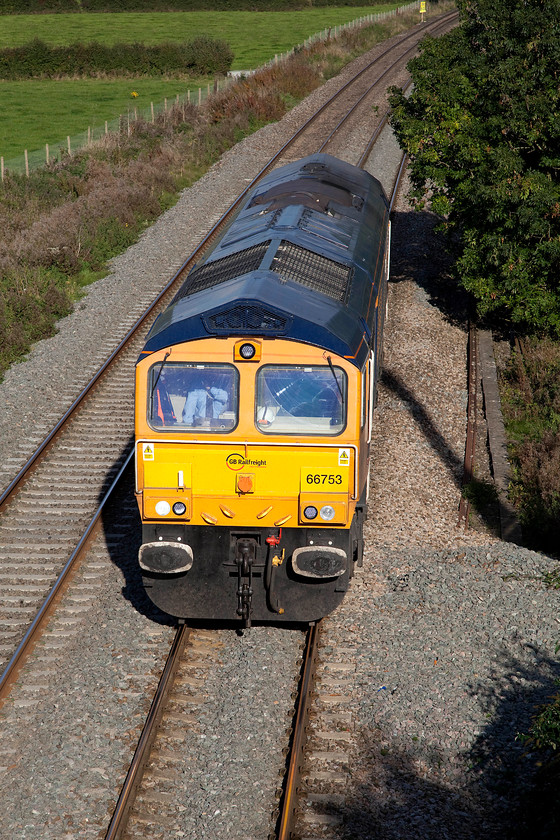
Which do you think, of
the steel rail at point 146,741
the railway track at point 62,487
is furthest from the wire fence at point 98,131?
the steel rail at point 146,741

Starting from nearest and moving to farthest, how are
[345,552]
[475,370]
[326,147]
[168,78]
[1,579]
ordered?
1. [345,552]
2. [1,579]
3. [475,370]
4. [326,147]
5. [168,78]

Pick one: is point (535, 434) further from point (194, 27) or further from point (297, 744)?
point (194, 27)

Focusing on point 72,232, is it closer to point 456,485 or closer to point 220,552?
point 456,485

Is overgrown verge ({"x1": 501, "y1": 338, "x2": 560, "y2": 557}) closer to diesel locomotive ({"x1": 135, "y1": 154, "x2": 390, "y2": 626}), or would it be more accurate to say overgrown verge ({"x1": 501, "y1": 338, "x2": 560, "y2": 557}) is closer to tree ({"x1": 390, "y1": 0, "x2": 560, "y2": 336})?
tree ({"x1": 390, "y1": 0, "x2": 560, "y2": 336})

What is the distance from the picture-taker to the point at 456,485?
12531mm

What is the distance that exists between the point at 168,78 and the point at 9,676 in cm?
4911

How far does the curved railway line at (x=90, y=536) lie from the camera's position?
7.31 meters

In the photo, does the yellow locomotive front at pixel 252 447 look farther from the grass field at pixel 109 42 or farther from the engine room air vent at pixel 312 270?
the grass field at pixel 109 42

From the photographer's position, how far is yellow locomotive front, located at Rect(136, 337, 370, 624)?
27.6ft

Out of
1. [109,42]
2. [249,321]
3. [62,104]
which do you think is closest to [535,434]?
[249,321]

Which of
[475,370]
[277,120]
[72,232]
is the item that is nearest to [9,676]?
[475,370]

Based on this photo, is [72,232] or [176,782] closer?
[176,782]

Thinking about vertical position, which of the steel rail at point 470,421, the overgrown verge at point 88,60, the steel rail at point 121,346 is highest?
the overgrown verge at point 88,60

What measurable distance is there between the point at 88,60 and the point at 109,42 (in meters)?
7.95
